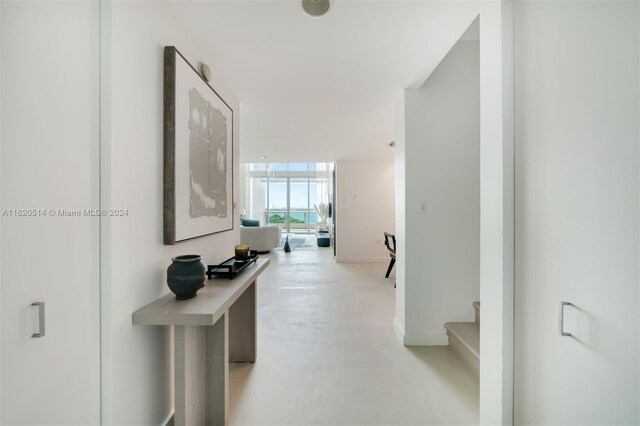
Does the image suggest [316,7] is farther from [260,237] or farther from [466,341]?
[260,237]

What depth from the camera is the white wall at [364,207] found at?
6.82m

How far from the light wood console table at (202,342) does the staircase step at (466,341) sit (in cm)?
171

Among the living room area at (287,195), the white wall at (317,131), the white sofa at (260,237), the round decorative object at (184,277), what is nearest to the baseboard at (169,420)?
the round decorative object at (184,277)

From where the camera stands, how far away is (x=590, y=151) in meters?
0.85

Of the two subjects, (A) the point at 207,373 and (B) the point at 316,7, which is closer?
(B) the point at 316,7

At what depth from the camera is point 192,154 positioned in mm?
1667

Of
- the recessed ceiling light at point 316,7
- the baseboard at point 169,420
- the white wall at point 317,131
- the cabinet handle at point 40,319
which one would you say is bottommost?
the baseboard at point 169,420

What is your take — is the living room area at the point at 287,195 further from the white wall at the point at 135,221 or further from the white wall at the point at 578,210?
the white wall at the point at 578,210

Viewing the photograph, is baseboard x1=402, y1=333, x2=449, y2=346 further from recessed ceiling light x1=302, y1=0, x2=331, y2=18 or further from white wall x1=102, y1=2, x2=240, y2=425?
recessed ceiling light x1=302, y1=0, x2=331, y2=18

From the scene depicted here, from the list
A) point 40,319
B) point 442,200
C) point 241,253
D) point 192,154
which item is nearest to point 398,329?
point 442,200

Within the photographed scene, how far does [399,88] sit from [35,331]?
275 centimetres

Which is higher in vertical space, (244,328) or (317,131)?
(317,131)

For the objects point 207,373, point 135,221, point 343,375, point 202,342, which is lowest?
point 343,375

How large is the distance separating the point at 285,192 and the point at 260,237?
385 centimetres
